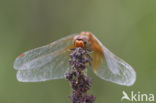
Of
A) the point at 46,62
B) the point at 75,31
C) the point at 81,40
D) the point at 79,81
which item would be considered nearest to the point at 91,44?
the point at 81,40

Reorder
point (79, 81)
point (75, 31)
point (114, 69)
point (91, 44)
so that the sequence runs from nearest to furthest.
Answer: point (79, 81), point (114, 69), point (91, 44), point (75, 31)

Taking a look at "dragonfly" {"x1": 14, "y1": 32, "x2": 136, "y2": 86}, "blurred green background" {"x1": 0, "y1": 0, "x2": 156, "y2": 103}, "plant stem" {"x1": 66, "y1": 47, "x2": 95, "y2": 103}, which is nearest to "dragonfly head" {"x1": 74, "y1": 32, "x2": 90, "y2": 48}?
"dragonfly" {"x1": 14, "y1": 32, "x2": 136, "y2": 86}

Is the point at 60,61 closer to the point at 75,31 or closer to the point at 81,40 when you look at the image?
the point at 81,40

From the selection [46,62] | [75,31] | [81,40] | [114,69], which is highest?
[75,31]

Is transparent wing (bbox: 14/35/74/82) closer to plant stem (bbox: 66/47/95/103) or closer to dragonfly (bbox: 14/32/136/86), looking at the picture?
dragonfly (bbox: 14/32/136/86)

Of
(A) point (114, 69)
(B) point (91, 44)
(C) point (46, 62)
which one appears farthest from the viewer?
(C) point (46, 62)

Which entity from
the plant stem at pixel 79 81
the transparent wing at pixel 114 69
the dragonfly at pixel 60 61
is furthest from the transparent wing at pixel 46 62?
the plant stem at pixel 79 81

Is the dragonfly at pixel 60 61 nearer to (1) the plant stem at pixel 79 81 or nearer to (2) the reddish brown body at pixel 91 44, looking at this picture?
(2) the reddish brown body at pixel 91 44

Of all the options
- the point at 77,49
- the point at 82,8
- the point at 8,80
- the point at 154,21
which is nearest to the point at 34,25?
the point at 82,8
